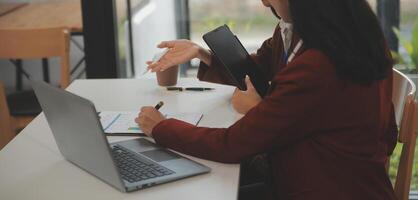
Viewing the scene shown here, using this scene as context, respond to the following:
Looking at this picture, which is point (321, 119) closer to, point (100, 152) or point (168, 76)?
point (100, 152)

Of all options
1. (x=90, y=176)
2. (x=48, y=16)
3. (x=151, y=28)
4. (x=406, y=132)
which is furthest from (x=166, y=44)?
(x=48, y=16)

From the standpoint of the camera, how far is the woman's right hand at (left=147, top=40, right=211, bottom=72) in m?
2.06

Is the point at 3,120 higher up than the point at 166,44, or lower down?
lower down

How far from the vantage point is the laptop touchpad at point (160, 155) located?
163 centimetres

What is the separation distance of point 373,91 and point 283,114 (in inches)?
9.2

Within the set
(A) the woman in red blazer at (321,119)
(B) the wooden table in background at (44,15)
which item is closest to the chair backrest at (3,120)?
(A) the woman in red blazer at (321,119)

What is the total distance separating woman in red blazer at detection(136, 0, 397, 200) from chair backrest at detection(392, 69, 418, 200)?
85mm

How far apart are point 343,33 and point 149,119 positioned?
561mm

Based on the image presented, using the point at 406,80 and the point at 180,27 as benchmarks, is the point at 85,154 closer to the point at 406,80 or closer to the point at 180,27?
the point at 406,80

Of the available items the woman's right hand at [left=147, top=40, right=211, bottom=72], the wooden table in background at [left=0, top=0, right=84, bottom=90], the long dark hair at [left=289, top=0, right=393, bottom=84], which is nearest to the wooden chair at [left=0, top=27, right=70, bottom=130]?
the wooden table in background at [left=0, top=0, right=84, bottom=90]

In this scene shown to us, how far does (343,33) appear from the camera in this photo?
4.92 ft

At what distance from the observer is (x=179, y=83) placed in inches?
93.1

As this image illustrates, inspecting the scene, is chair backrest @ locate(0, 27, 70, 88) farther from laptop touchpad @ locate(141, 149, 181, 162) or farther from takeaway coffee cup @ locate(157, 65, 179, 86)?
laptop touchpad @ locate(141, 149, 181, 162)

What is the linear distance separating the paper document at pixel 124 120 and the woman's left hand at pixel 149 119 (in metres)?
0.06
